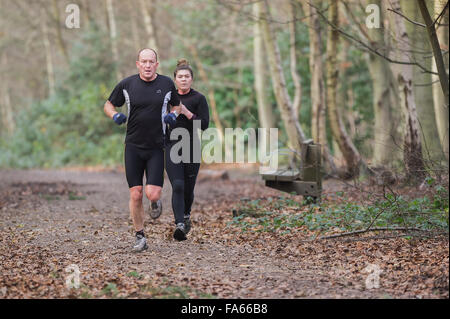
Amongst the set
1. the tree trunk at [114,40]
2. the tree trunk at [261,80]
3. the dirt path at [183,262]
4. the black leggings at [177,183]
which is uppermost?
the tree trunk at [114,40]

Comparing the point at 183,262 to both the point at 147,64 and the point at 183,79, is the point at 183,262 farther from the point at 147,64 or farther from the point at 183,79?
the point at 183,79

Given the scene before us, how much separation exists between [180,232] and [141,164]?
48.7 inches

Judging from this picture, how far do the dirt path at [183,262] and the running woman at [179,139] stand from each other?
396mm

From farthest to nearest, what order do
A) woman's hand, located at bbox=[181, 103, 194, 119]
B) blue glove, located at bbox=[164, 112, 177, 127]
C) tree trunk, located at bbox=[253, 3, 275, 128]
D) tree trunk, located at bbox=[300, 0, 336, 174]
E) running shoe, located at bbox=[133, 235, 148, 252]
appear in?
tree trunk, located at bbox=[253, 3, 275, 128], tree trunk, located at bbox=[300, 0, 336, 174], woman's hand, located at bbox=[181, 103, 194, 119], running shoe, located at bbox=[133, 235, 148, 252], blue glove, located at bbox=[164, 112, 177, 127]

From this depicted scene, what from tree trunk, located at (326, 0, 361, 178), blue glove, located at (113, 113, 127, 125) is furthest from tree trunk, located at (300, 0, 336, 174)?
blue glove, located at (113, 113, 127, 125)

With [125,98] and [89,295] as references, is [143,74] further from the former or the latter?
[89,295]

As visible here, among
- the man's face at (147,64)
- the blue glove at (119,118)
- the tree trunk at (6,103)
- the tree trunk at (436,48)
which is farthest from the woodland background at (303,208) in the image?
the tree trunk at (6,103)

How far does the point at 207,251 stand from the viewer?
779 centimetres

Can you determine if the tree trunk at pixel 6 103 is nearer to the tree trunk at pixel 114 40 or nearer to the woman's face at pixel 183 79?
the tree trunk at pixel 114 40

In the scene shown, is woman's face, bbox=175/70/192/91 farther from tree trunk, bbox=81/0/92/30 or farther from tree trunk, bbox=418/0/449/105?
tree trunk, bbox=81/0/92/30

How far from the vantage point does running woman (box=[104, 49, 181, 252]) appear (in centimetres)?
743

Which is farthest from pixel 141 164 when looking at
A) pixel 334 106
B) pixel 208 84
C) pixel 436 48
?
pixel 208 84

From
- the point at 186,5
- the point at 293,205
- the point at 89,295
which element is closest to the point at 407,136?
the point at 293,205

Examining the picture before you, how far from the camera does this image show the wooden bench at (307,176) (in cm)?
1038
